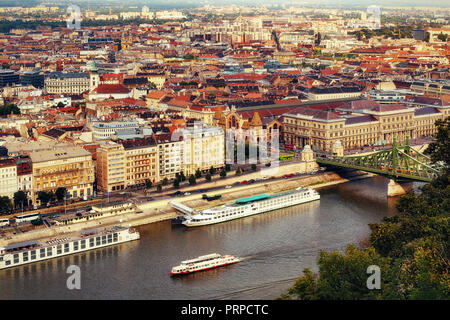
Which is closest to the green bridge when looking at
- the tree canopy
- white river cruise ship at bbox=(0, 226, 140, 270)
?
the tree canopy

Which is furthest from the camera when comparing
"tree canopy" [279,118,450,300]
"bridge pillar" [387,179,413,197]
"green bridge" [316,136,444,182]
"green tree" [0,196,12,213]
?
"bridge pillar" [387,179,413,197]

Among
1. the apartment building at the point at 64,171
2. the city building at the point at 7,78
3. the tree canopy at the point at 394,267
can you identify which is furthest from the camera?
the city building at the point at 7,78

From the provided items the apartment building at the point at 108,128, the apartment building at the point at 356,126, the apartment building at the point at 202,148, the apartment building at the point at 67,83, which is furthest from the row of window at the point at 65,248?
the apartment building at the point at 67,83

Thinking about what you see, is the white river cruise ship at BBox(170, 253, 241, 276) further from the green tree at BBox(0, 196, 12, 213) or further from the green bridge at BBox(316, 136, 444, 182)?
the green bridge at BBox(316, 136, 444, 182)

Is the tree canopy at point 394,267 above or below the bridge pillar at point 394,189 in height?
above

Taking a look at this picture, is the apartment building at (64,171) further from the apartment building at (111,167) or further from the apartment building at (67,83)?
the apartment building at (67,83)
